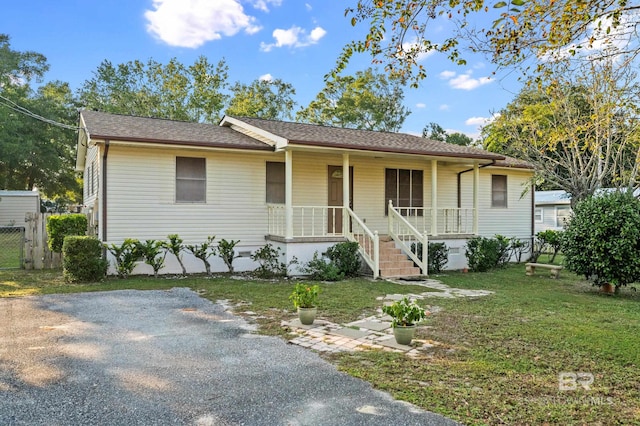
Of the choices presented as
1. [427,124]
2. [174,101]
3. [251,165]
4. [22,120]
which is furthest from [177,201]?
[427,124]

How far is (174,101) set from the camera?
1156 inches

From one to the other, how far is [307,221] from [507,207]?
311 inches

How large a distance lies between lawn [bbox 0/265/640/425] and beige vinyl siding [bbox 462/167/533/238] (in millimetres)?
5914

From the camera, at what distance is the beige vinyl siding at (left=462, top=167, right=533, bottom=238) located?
50.0 ft

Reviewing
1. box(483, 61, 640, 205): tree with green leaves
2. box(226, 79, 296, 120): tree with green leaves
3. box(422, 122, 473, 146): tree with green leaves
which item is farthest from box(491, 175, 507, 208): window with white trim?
box(422, 122, 473, 146): tree with green leaves

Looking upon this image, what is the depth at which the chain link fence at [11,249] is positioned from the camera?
38.7 ft

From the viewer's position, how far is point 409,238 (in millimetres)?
12031

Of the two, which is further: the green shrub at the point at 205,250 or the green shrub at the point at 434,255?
the green shrub at the point at 434,255

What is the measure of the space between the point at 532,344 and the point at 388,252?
6.49 meters

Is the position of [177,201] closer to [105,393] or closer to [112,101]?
[105,393]

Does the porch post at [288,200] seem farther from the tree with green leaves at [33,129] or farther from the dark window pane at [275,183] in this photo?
the tree with green leaves at [33,129]

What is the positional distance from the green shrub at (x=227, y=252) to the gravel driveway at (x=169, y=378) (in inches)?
181

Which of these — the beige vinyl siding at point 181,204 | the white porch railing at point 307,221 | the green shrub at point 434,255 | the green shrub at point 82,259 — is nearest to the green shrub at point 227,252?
the beige vinyl siding at point 181,204

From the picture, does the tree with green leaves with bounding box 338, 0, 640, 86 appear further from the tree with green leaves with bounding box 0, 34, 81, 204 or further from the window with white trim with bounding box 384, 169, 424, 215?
the tree with green leaves with bounding box 0, 34, 81, 204
